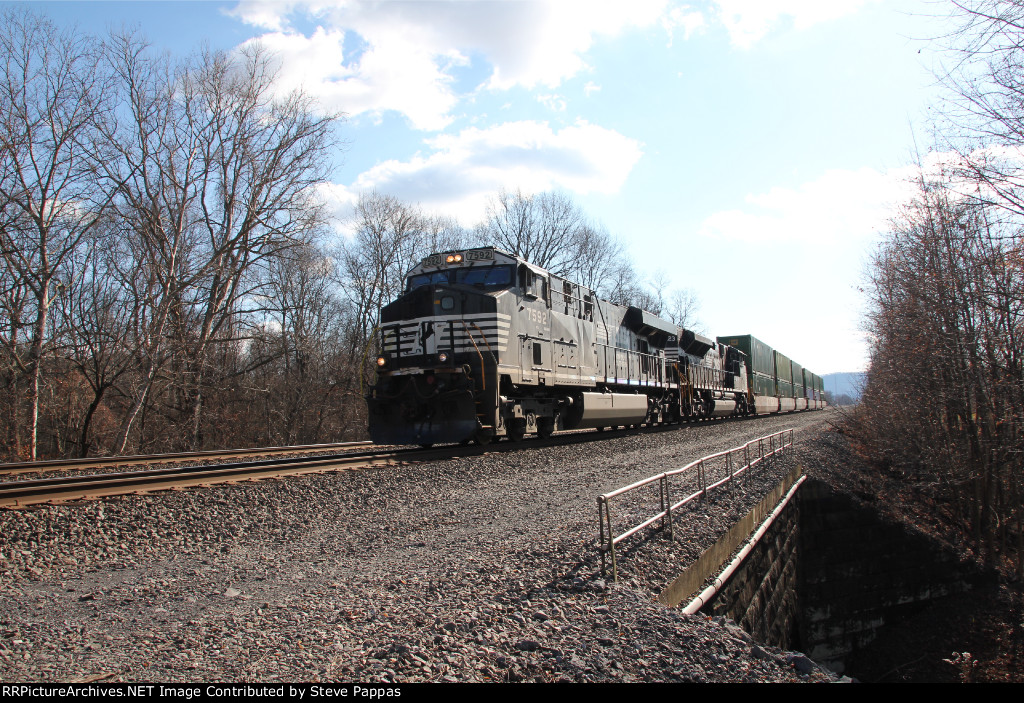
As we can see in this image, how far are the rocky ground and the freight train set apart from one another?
3.42 metres

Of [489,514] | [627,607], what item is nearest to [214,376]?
[489,514]

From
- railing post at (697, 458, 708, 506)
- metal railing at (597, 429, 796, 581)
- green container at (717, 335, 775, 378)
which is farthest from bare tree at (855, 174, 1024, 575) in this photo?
green container at (717, 335, 775, 378)

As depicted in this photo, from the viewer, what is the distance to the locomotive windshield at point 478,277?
12.4 meters

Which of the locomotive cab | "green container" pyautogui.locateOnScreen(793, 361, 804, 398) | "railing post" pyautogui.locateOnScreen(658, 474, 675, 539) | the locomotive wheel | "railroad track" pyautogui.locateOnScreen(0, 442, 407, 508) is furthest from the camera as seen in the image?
"green container" pyautogui.locateOnScreen(793, 361, 804, 398)

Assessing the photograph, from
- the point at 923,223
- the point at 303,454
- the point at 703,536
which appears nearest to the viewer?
the point at 703,536

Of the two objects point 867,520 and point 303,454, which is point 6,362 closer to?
point 303,454

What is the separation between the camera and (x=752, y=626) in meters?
6.93

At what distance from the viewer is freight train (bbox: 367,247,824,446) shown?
11242 millimetres

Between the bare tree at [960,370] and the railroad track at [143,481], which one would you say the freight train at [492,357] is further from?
the bare tree at [960,370]

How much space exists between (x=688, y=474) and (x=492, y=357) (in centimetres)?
386

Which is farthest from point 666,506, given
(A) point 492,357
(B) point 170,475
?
(B) point 170,475

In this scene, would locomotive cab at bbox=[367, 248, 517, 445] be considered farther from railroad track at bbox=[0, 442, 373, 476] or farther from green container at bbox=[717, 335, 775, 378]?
green container at bbox=[717, 335, 775, 378]

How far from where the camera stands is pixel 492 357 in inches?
441

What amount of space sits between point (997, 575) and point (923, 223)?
821 centimetres
